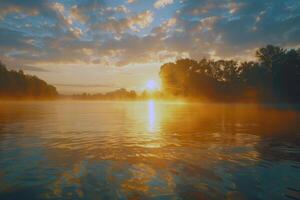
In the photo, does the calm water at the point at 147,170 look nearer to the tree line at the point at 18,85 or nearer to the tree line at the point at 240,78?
the tree line at the point at 240,78

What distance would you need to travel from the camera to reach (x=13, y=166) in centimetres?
931

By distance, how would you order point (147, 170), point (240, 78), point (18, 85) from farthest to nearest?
point (18, 85), point (240, 78), point (147, 170)

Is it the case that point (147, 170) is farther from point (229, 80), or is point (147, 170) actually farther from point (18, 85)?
point (18, 85)

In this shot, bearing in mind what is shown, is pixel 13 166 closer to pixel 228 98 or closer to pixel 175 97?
pixel 228 98

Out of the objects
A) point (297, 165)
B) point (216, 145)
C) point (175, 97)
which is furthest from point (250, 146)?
point (175, 97)

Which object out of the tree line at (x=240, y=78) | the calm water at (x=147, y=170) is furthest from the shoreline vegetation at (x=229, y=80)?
the calm water at (x=147, y=170)

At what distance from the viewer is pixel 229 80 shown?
4624 inches

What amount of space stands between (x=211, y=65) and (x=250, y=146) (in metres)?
115

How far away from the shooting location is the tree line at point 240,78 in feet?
289

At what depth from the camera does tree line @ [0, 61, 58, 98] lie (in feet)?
428

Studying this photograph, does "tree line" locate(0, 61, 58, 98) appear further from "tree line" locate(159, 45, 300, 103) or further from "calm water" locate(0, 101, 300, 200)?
"calm water" locate(0, 101, 300, 200)

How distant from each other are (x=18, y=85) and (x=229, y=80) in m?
126

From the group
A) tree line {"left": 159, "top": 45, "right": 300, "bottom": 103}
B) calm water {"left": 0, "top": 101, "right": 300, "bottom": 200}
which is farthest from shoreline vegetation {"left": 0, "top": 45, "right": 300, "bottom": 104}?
calm water {"left": 0, "top": 101, "right": 300, "bottom": 200}

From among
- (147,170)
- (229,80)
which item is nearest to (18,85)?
(229,80)
